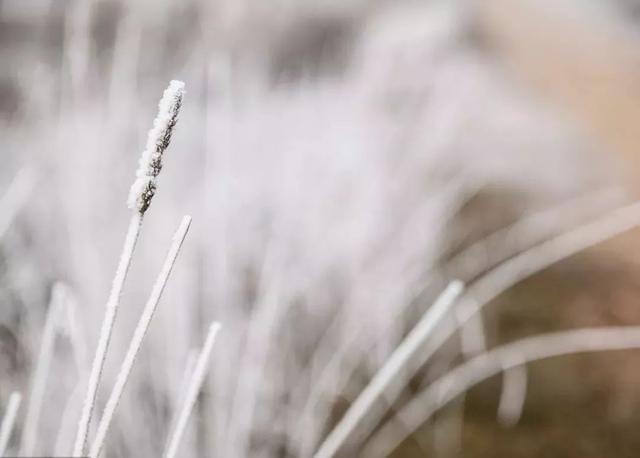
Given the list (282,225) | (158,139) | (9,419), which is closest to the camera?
(158,139)

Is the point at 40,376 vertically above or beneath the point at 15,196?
beneath

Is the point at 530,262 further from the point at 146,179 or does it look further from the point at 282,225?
the point at 146,179

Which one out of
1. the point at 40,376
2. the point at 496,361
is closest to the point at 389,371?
the point at 496,361

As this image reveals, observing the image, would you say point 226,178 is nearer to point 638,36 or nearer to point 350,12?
point 350,12

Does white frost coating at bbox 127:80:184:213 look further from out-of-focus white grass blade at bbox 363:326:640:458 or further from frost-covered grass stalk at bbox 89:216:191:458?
out-of-focus white grass blade at bbox 363:326:640:458

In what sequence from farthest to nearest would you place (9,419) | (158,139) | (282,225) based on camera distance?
(282,225)
(9,419)
(158,139)

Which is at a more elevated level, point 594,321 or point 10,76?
point 10,76

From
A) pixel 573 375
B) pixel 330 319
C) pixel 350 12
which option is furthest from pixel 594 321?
pixel 350 12
